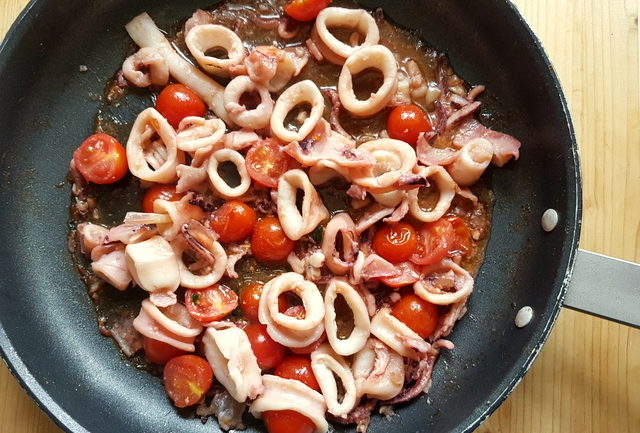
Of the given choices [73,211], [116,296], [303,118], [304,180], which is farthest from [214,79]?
[116,296]

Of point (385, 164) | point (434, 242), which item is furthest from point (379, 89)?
point (434, 242)

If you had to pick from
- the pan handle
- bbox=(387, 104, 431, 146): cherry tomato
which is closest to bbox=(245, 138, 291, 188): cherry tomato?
bbox=(387, 104, 431, 146): cherry tomato

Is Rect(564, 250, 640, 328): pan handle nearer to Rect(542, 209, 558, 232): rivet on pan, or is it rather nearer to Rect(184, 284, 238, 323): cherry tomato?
Rect(542, 209, 558, 232): rivet on pan

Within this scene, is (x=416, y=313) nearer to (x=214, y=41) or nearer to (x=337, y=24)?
(x=337, y=24)

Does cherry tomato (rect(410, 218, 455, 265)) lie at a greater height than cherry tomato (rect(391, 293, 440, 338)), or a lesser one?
greater

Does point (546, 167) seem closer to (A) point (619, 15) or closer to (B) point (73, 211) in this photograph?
(A) point (619, 15)
